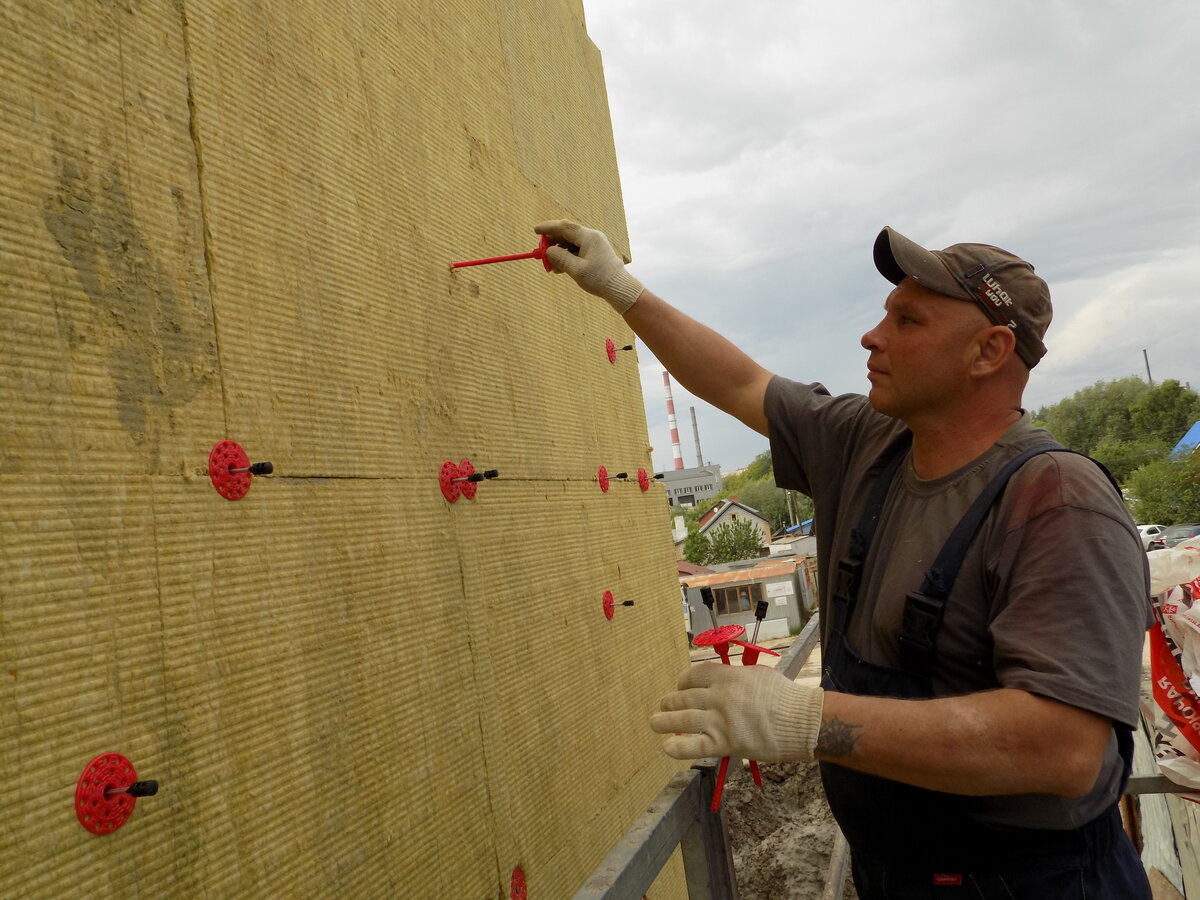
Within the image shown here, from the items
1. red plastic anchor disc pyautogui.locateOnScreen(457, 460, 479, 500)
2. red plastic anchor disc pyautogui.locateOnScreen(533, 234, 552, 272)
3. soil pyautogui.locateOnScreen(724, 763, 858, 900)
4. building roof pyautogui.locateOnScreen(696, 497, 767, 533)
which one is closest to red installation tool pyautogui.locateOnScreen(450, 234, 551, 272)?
red plastic anchor disc pyautogui.locateOnScreen(533, 234, 552, 272)

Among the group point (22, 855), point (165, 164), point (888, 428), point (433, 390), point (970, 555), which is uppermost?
point (165, 164)

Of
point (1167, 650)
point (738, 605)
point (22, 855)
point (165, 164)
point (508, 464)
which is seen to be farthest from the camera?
point (738, 605)

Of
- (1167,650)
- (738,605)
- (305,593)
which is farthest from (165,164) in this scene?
(738,605)

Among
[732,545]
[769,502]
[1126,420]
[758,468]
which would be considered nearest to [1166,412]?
[1126,420]

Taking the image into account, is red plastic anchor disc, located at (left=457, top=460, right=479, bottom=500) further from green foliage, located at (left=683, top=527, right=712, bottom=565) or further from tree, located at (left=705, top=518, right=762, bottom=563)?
green foliage, located at (left=683, top=527, right=712, bottom=565)

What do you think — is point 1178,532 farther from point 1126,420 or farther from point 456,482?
point 456,482

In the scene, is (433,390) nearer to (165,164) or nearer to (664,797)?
(165,164)

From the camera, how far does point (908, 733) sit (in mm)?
1155

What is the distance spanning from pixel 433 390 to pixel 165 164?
65 cm

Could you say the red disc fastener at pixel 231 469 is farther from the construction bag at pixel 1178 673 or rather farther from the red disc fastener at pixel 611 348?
the construction bag at pixel 1178 673

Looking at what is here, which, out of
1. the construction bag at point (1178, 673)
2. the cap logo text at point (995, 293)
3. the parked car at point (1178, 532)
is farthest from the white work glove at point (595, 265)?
the parked car at point (1178, 532)

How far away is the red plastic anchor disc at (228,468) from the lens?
1.12 m

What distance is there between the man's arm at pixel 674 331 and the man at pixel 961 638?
276mm

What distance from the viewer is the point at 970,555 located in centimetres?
131
